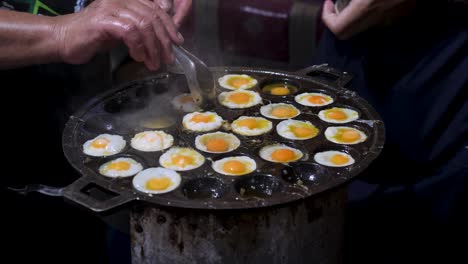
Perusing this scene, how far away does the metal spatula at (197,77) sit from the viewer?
8.86 ft

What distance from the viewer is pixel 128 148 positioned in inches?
103

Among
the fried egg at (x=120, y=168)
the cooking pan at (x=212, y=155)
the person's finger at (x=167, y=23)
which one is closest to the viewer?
the cooking pan at (x=212, y=155)

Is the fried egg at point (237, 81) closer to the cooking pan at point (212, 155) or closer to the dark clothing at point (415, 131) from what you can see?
the cooking pan at point (212, 155)

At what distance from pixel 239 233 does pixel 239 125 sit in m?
0.70

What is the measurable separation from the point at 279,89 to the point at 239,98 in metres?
0.25

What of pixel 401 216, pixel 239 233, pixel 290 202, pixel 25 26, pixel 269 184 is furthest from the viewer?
pixel 401 216

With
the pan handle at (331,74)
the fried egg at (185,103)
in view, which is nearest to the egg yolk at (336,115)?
the pan handle at (331,74)

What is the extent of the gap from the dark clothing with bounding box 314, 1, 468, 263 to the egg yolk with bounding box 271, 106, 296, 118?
0.68 metres

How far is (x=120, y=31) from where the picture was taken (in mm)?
2467

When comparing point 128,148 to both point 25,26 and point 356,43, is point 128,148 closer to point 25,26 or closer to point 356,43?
point 25,26

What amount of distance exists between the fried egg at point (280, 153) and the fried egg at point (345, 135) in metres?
0.22

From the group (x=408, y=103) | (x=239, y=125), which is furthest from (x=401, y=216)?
(x=239, y=125)

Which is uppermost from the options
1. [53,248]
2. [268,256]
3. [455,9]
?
[455,9]

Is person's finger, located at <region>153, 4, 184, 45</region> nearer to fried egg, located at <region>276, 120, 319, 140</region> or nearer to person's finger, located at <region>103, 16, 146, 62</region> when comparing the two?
person's finger, located at <region>103, 16, 146, 62</region>
